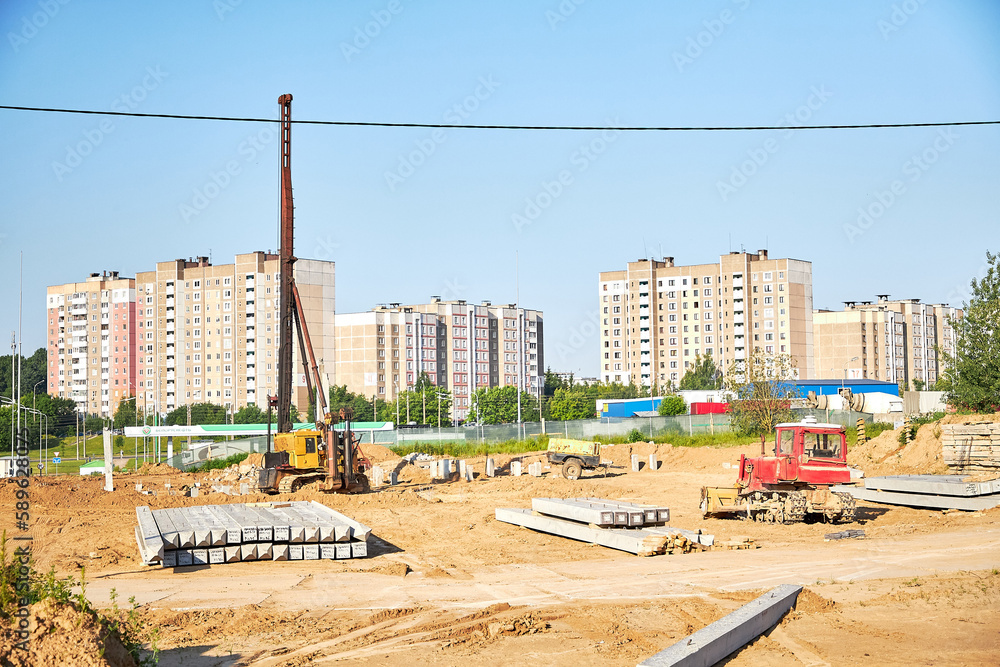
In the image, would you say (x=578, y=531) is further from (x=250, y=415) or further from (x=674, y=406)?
(x=250, y=415)

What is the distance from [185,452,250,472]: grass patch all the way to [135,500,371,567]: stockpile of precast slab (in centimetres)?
3177

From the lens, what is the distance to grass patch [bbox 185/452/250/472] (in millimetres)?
48281

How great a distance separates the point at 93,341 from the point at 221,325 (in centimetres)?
2439

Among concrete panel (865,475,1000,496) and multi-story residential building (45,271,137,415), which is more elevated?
multi-story residential building (45,271,137,415)

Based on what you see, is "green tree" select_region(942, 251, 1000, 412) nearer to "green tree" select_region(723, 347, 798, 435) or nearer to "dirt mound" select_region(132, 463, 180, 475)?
"green tree" select_region(723, 347, 798, 435)

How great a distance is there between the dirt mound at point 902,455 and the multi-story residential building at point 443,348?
9483cm

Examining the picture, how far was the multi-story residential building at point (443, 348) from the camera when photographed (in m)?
127

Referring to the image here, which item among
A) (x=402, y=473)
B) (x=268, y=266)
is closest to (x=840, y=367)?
(x=268, y=266)

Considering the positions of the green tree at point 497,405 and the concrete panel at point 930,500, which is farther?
the green tree at point 497,405

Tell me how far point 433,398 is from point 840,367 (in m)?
67.2

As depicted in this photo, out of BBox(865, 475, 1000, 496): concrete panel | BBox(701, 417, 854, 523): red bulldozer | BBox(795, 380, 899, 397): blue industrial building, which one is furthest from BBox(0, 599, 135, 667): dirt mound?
BBox(795, 380, 899, 397): blue industrial building

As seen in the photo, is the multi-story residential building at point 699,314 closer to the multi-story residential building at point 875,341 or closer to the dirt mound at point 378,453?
the multi-story residential building at point 875,341

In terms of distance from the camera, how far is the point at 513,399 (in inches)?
4422

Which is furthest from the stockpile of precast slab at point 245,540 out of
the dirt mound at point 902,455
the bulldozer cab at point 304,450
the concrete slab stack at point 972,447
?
the dirt mound at point 902,455
